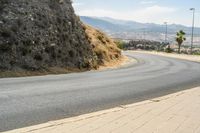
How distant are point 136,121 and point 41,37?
24.4m

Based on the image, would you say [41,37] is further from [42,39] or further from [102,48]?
[102,48]

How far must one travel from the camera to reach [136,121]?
360 inches

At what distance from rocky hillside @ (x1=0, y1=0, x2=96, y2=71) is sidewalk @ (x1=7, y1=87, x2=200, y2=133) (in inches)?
656

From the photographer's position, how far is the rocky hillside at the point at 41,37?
2912cm

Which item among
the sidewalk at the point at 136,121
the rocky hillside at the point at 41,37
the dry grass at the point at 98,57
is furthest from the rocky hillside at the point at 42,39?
the sidewalk at the point at 136,121

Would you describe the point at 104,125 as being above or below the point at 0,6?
below

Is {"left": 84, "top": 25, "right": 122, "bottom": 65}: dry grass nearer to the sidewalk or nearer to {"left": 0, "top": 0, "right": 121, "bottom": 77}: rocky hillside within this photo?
{"left": 0, "top": 0, "right": 121, "bottom": 77}: rocky hillside

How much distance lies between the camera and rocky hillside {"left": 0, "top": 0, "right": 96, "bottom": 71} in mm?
29125

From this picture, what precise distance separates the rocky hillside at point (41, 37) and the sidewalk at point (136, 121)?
16657 mm

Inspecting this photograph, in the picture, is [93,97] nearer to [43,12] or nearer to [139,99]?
[139,99]

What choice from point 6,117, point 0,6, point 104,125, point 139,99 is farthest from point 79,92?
point 0,6

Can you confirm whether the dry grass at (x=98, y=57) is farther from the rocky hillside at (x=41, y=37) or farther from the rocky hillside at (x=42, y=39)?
the rocky hillside at (x=41, y=37)

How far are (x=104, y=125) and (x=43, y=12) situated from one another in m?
28.0

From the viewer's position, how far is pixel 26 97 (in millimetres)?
12836
